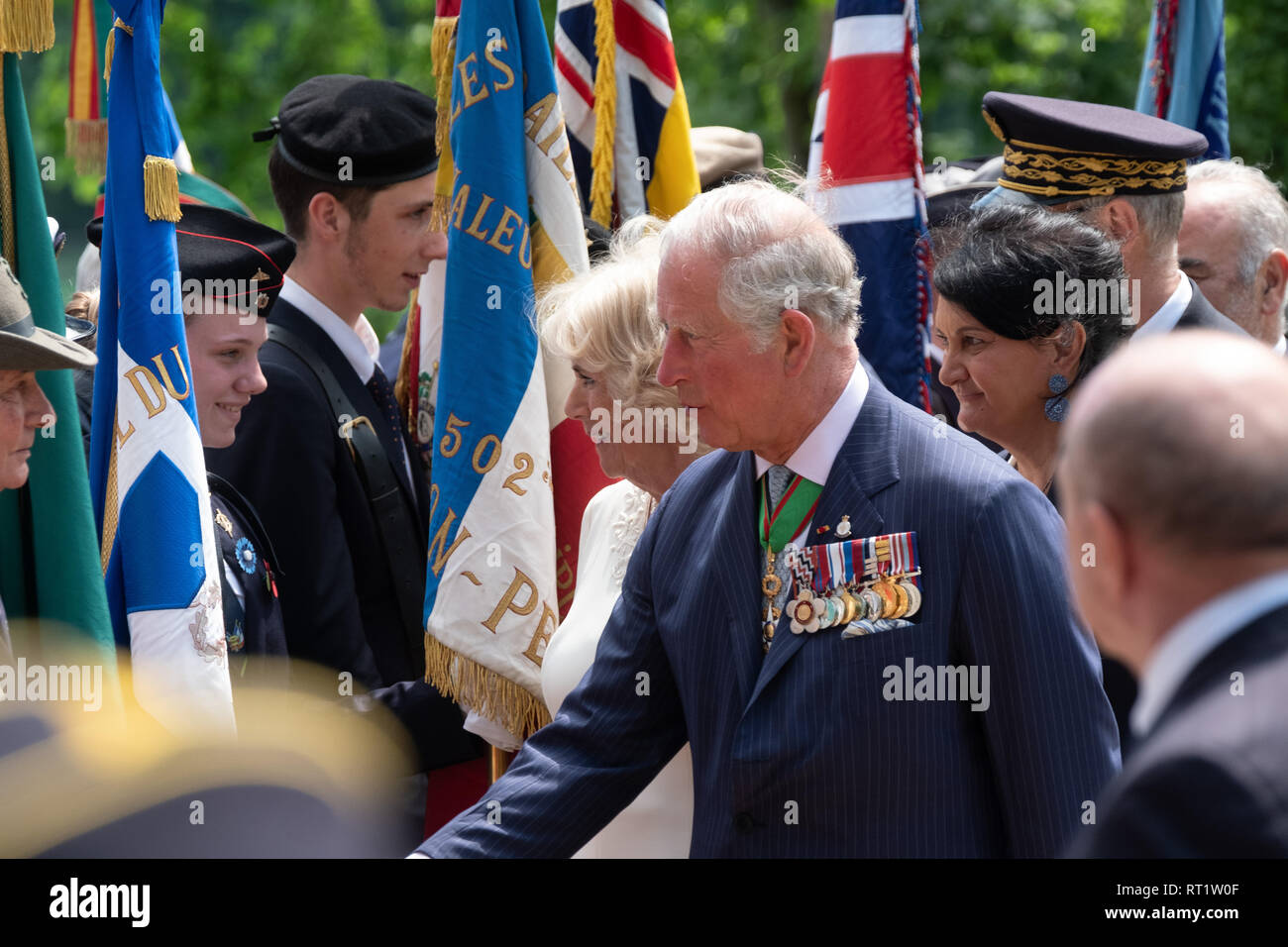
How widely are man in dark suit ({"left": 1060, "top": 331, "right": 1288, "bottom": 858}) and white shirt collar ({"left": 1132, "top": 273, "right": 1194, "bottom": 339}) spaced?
201 centimetres

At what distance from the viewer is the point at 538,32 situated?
3.98 m

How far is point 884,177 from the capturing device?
425 centimetres

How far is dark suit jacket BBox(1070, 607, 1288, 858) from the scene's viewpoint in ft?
4.44

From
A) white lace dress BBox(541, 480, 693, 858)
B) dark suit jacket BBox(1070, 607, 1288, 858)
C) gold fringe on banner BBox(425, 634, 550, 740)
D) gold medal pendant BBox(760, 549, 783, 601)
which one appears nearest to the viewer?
dark suit jacket BBox(1070, 607, 1288, 858)

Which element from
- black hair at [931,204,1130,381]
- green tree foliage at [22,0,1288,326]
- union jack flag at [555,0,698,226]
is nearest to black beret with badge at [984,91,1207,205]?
black hair at [931,204,1130,381]

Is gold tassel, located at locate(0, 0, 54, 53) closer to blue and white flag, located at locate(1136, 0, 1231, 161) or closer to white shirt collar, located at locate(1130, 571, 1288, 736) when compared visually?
white shirt collar, located at locate(1130, 571, 1288, 736)

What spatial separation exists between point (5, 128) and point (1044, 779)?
8.23 ft

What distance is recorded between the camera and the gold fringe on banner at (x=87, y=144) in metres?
4.38

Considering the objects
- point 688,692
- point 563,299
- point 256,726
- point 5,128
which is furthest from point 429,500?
point 688,692

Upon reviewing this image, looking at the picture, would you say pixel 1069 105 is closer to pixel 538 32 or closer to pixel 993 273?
pixel 993 273

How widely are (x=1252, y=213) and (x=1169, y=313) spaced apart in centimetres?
130

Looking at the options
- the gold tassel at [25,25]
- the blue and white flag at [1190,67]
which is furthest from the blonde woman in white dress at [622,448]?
the blue and white flag at [1190,67]

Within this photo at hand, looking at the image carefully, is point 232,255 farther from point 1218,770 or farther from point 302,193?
point 1218,770

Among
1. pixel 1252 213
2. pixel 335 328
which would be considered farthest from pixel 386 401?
pixel 1252 213
